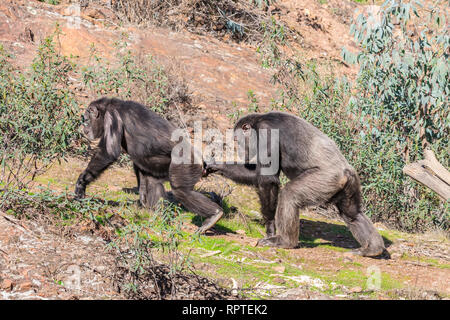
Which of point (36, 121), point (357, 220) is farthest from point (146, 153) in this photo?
point (357, 220)

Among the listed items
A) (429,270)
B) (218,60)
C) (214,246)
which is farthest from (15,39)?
(429,270)

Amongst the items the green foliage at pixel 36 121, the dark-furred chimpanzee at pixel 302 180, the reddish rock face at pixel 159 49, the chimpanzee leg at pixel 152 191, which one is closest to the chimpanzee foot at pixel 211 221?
the dark-furred chimpanzee at pixel 302 180

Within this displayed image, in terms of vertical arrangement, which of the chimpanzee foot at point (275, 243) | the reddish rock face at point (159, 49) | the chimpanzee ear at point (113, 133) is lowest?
the chimpanzee foot at point (275, 243)

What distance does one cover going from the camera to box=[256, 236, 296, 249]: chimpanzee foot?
25.5 ft

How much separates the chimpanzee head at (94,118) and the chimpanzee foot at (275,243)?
299 centimetres

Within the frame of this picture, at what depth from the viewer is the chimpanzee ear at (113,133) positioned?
814 cm

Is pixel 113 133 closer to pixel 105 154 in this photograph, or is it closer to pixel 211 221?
pixel 105 154

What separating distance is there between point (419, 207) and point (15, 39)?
9832 mm

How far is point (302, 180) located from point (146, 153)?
2287 millimetres

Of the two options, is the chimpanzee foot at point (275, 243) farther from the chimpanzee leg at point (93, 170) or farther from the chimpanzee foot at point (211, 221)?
the chimpanzee leg at point (93, 170)

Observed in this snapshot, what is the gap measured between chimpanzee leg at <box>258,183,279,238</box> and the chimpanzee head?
2625mm

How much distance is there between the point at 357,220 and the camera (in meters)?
7.86

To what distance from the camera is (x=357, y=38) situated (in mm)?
10695

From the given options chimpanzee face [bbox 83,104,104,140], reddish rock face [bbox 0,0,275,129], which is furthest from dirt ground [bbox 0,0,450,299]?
chimpanzee face [bbox 83,104,104,140]
